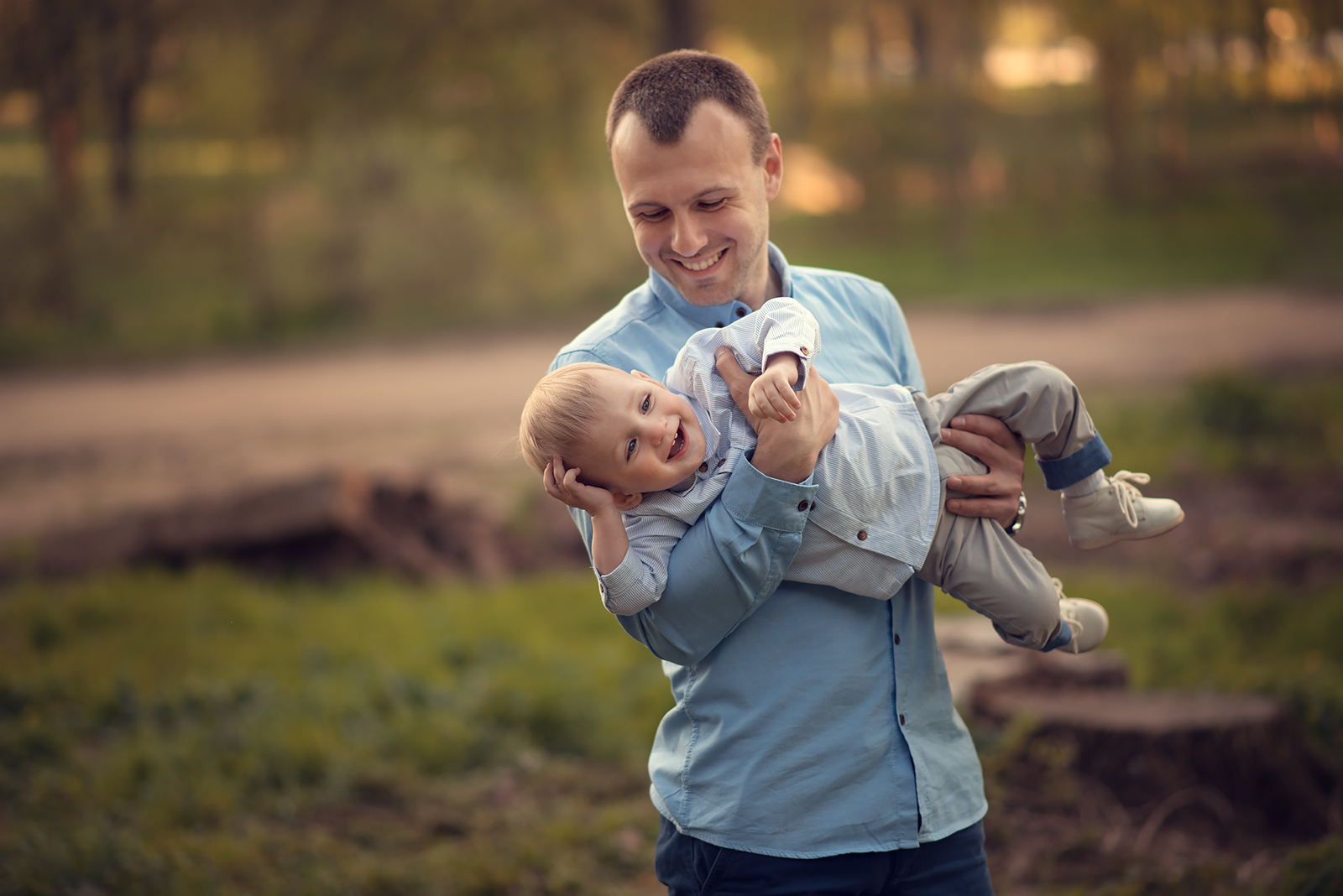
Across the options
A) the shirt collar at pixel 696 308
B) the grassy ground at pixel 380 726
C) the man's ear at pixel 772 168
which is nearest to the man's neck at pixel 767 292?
the shirt collar at pixel 696 308

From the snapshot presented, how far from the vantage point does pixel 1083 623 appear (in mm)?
2328

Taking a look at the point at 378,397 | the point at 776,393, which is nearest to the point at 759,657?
the point at 776,393

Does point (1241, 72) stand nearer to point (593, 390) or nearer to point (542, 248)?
point (542, 248)

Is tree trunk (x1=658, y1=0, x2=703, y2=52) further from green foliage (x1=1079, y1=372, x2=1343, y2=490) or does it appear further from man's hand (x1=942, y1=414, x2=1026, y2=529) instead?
man's hand (x1=942, y1=414, x2=1026, y2=529)

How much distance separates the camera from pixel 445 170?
1399 cm

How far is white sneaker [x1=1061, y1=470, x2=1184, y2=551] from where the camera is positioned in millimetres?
2279

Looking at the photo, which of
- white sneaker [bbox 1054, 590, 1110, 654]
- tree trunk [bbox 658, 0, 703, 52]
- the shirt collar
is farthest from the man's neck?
tree trunk [bbox 658, 0, 703, 52]

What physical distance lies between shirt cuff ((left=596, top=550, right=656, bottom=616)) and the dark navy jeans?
1.58 feet

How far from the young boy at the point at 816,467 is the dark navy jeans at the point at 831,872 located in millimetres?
447

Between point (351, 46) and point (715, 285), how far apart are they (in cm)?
1102

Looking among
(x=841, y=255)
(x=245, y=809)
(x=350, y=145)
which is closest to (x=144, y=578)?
(x=245, y=809)

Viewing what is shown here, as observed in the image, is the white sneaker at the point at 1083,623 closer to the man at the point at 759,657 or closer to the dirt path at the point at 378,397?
the man at the point at 759,657

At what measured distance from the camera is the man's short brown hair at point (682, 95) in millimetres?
1917

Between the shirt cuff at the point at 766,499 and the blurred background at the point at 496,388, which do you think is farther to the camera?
the blurred background at the point at 496,388
